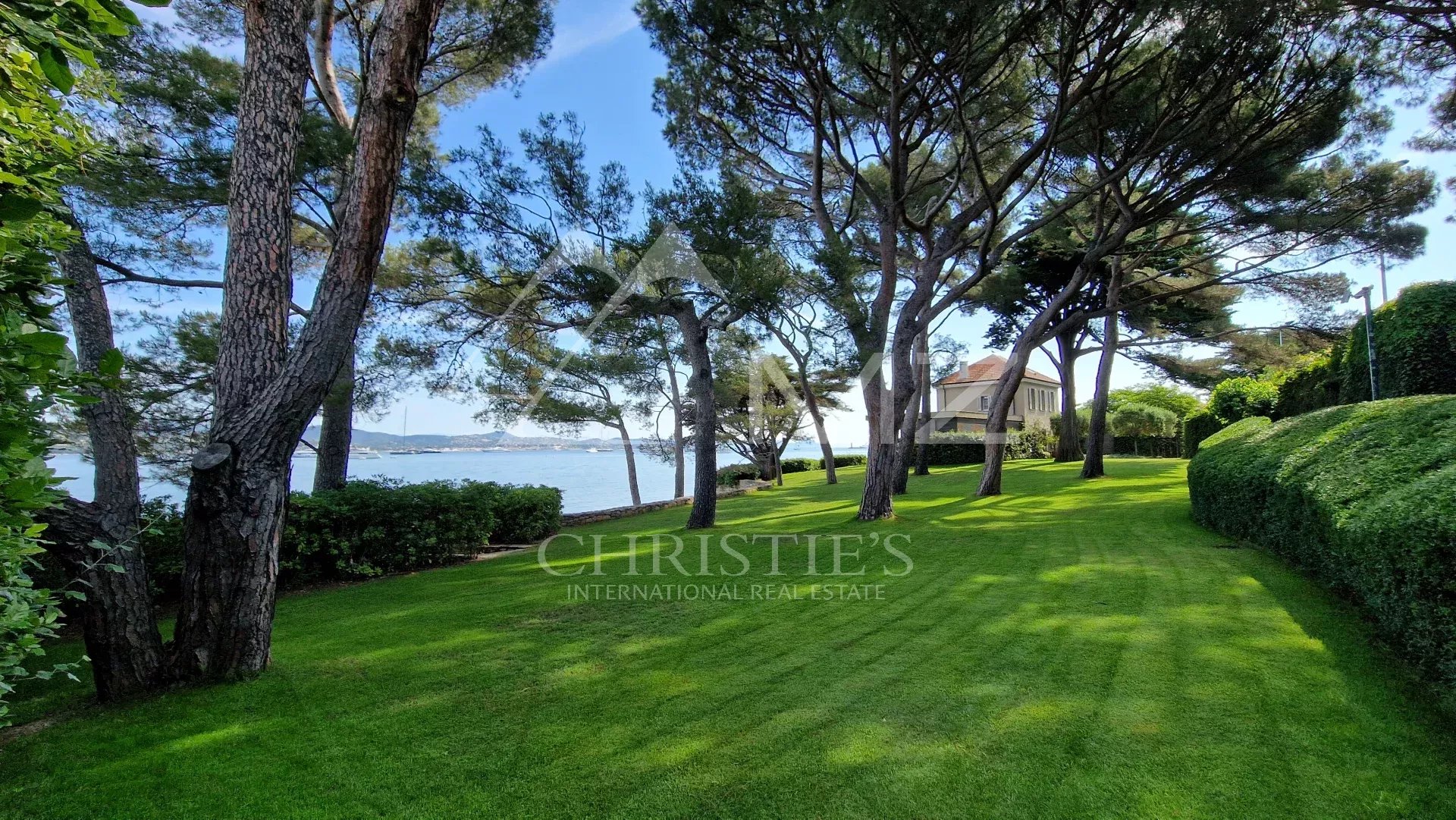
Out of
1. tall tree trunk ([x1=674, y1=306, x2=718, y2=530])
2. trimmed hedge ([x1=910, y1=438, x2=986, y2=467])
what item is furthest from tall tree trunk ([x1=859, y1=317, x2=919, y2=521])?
trimmed hedge ([x1=910, y1=438, x2=986, y2=467])

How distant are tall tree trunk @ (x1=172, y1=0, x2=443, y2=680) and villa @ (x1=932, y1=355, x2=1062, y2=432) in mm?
27428

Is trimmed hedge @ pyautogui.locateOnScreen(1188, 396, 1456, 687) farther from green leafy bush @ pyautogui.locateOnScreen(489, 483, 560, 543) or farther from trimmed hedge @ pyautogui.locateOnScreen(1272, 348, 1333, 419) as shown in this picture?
green leafy bush @ pyautogui.locateOnScreen(489, 483, 560, 543)

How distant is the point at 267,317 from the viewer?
327 centimetres

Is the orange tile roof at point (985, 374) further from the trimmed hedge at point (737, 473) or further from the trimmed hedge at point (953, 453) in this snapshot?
the trimmed hedge at point (737, 473)

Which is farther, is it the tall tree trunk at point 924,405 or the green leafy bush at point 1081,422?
the green leafy bush at point 1081,422

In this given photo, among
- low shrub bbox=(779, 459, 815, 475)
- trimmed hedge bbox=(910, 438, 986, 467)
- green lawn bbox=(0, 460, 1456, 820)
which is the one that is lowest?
green lawn bbox=(0, 460, 1456, 820)

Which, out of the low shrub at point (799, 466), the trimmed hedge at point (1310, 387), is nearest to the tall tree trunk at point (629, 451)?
the low shrub at point (799, 466)

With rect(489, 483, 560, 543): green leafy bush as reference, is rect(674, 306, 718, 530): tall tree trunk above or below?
above

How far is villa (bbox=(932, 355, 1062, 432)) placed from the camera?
29891 mm

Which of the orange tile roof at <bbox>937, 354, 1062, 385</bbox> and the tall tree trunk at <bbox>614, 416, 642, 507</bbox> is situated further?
the orange tile roof at <bbox>937, 354, 1062, 385</bbox>

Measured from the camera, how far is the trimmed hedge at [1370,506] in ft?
8.71

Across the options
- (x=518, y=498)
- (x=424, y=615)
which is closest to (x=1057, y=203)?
(x=518, y=498)

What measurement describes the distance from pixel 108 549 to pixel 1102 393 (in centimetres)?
1651

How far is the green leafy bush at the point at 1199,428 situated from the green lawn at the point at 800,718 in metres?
15.6
